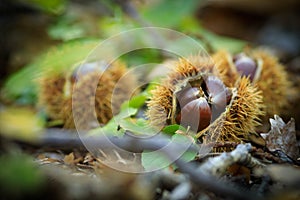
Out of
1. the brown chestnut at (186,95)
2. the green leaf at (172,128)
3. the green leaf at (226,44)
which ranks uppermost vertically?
the green leaf at (226,44)

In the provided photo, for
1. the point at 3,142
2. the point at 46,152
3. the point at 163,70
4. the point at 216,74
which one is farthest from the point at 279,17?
the point at 3,142

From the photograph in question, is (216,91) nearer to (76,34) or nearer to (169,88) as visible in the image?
(169,88)

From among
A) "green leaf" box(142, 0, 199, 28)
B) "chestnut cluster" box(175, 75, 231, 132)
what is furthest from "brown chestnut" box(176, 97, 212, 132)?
"green leaf" box(142, 0, 199, 28)

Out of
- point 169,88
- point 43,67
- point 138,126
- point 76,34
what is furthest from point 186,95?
point 76,34

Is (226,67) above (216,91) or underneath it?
above

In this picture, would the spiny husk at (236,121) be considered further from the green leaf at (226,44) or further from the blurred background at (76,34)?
the green leaf at (226,44)

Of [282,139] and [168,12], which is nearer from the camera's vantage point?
[282,139]

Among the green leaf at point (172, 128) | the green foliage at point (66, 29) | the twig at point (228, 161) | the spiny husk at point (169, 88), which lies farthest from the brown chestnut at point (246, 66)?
the green foliage at point (66, 29)
